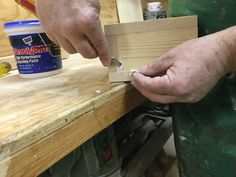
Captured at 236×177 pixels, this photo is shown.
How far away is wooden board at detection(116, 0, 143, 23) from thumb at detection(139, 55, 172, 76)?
29.8 inches

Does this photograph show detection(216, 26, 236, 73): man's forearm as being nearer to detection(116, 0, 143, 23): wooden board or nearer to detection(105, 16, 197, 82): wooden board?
detection(105, 16, 197, 82): wooden board

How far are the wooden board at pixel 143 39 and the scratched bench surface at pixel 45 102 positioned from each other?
0.06 m

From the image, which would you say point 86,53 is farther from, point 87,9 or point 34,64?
point 34,64

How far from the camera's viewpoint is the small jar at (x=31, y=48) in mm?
592

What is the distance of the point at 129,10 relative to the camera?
122 cm

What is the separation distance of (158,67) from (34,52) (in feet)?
0.99

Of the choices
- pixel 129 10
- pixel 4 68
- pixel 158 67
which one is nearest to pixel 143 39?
pixel 158 67

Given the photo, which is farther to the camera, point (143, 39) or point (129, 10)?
point (129, 10)

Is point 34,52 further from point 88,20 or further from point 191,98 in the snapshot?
point 191,98

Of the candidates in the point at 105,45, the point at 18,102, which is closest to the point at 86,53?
the point at 105,45

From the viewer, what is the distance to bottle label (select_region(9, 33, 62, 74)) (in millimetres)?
592

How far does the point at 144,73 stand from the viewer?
1.54ft

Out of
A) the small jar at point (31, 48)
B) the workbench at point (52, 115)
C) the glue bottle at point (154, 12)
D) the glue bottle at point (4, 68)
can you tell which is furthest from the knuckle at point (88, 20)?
the glue bottle at point (154, 12)

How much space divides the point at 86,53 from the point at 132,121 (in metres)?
0.61
